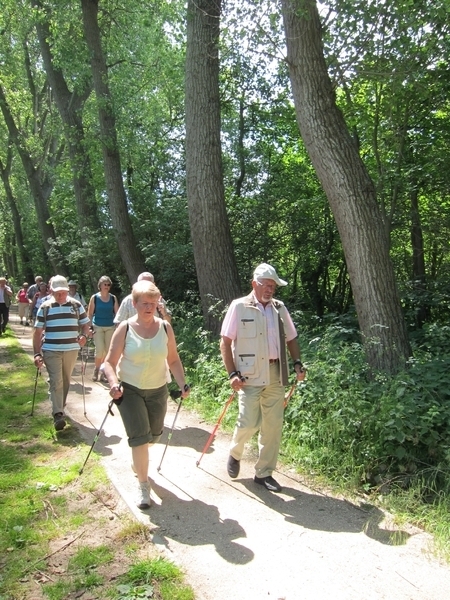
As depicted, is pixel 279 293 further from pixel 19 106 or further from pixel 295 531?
pixel 19 106

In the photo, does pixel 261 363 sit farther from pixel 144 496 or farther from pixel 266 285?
pixel 144 496

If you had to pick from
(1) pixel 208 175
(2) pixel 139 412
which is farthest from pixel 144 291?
(1) pixel 208 175

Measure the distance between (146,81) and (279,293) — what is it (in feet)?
31.9

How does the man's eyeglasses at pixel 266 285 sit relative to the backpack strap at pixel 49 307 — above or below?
above

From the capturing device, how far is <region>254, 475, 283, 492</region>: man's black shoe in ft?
15.4

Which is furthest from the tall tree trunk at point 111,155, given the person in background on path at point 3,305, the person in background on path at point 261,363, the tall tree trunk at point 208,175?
the person in background on path at point 261,363

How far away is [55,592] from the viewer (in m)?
3.23

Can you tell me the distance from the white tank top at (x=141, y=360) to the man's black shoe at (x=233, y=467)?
3.94 feet

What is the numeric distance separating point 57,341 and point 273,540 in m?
3.82

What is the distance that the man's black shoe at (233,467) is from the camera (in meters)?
4.89

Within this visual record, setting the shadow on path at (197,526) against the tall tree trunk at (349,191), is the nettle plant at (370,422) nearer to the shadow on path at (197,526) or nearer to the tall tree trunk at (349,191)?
the tall tree trunk at (349,191)

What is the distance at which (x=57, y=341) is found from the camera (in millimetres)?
6457

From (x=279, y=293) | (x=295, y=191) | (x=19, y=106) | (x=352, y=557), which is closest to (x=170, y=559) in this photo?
(x=352, y=557)

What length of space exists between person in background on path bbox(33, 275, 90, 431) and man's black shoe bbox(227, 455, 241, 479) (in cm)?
254
